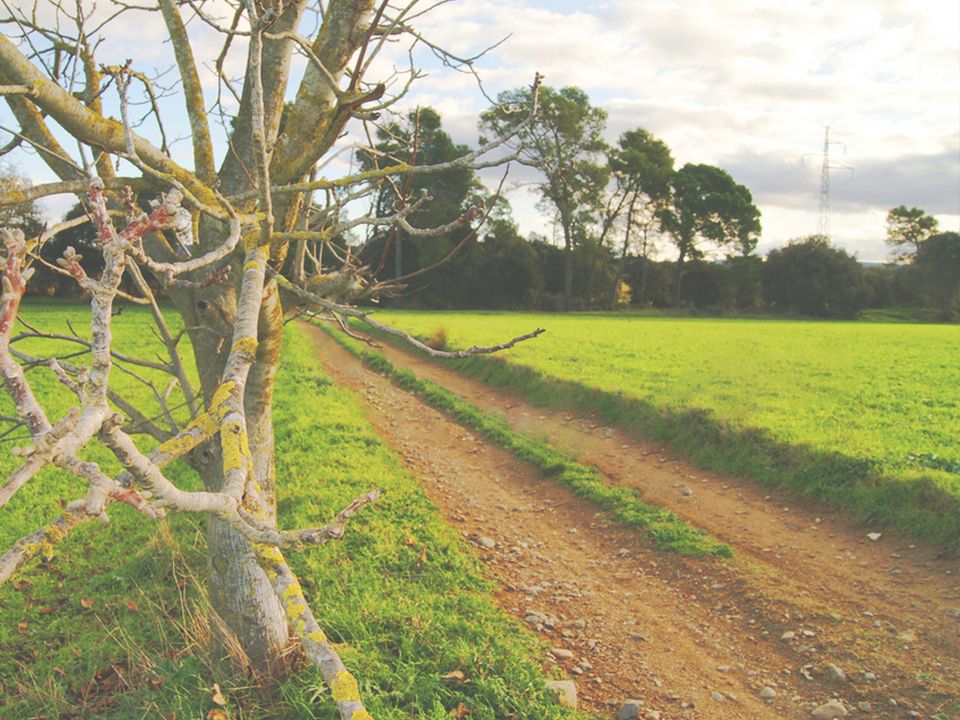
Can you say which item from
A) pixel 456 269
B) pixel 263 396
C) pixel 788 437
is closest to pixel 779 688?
pixel 263 396

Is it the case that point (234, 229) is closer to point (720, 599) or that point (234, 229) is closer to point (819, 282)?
point (720, 599)

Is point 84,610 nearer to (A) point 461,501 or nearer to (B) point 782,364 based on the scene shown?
(A) point 461,501

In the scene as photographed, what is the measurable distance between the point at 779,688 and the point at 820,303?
2422 inches

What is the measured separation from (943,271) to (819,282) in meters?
12.1

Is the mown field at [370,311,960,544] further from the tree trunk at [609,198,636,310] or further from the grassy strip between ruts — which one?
the tree trunk at [609,198,636,310]

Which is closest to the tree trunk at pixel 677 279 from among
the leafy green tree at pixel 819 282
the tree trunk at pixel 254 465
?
the leafy green tree at pixel 819 282

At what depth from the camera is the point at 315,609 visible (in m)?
6.06

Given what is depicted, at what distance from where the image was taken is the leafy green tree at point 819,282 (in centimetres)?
6012

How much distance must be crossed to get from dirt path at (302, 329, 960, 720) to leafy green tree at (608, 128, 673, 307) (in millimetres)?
53308

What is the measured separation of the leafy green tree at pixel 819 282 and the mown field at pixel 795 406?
3776 cm

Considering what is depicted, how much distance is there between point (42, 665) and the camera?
19.8 feet

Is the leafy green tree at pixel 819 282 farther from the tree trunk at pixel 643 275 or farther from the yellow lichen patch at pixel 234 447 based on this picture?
the yellow lichen patch at pixel 234 447

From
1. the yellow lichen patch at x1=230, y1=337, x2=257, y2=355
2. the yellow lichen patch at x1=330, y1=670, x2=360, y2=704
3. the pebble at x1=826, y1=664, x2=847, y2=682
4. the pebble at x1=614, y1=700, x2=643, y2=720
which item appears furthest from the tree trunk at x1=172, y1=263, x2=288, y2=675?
the pebble at x1=826, y1=664, x2=847, y2=682

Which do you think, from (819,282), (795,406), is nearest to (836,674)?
(795,406)
